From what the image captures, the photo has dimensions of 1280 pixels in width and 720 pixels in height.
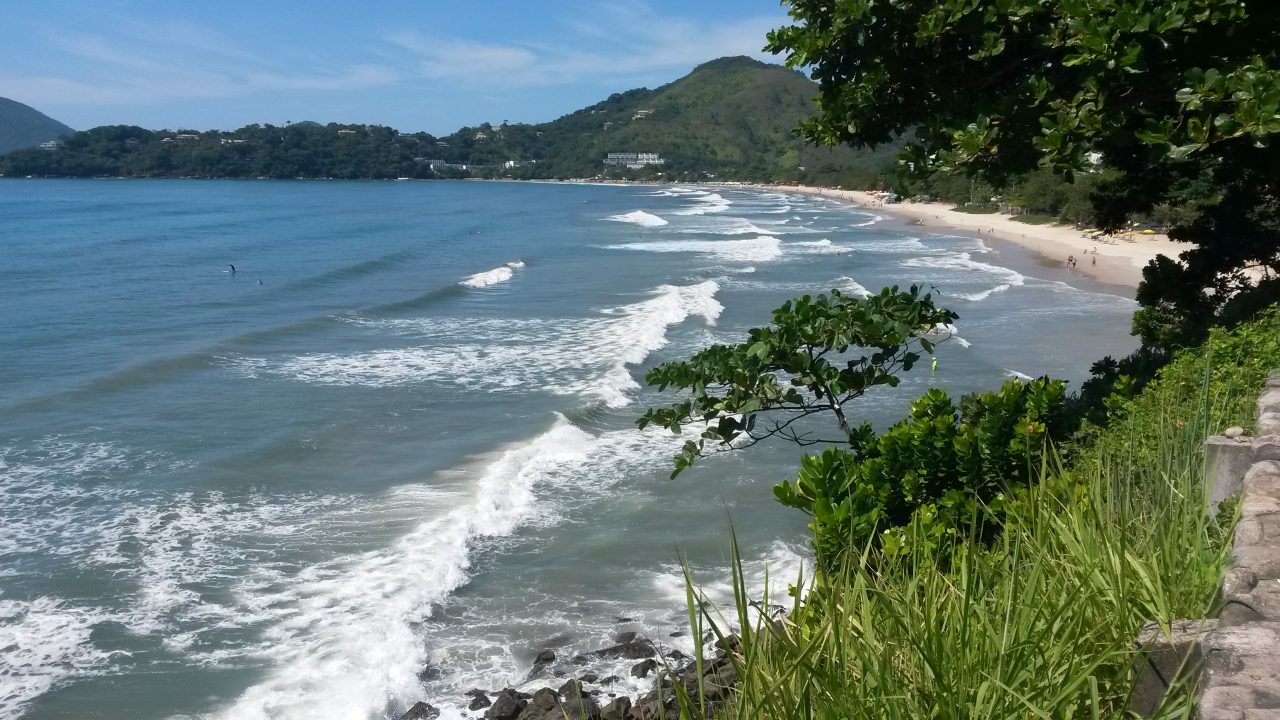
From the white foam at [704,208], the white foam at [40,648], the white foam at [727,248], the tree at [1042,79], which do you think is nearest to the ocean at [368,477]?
the white foam at [40,648]

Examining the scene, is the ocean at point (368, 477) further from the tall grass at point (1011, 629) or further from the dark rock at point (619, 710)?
the tall grass at point (1011, 629)

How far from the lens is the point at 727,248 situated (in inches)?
1973

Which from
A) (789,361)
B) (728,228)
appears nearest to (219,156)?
(728,228)

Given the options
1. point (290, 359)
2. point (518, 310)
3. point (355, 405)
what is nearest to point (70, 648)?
point (355, 405)

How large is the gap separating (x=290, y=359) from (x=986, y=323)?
56.8 ft

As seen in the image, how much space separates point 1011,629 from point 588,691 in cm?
589

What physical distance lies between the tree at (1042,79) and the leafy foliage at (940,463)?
4.72 feet

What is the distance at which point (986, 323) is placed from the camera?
25688 millimetres

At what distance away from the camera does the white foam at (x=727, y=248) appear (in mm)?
45291

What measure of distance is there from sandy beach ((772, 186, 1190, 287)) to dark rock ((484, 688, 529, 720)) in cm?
1863

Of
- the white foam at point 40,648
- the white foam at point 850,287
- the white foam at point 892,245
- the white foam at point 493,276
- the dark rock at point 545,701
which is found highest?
the white foam at point 892,245

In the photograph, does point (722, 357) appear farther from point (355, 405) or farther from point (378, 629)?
point (355, 405)

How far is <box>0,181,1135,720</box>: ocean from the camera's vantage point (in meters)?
8.95

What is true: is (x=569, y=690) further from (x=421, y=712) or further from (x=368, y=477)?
(x=368, y=477)
